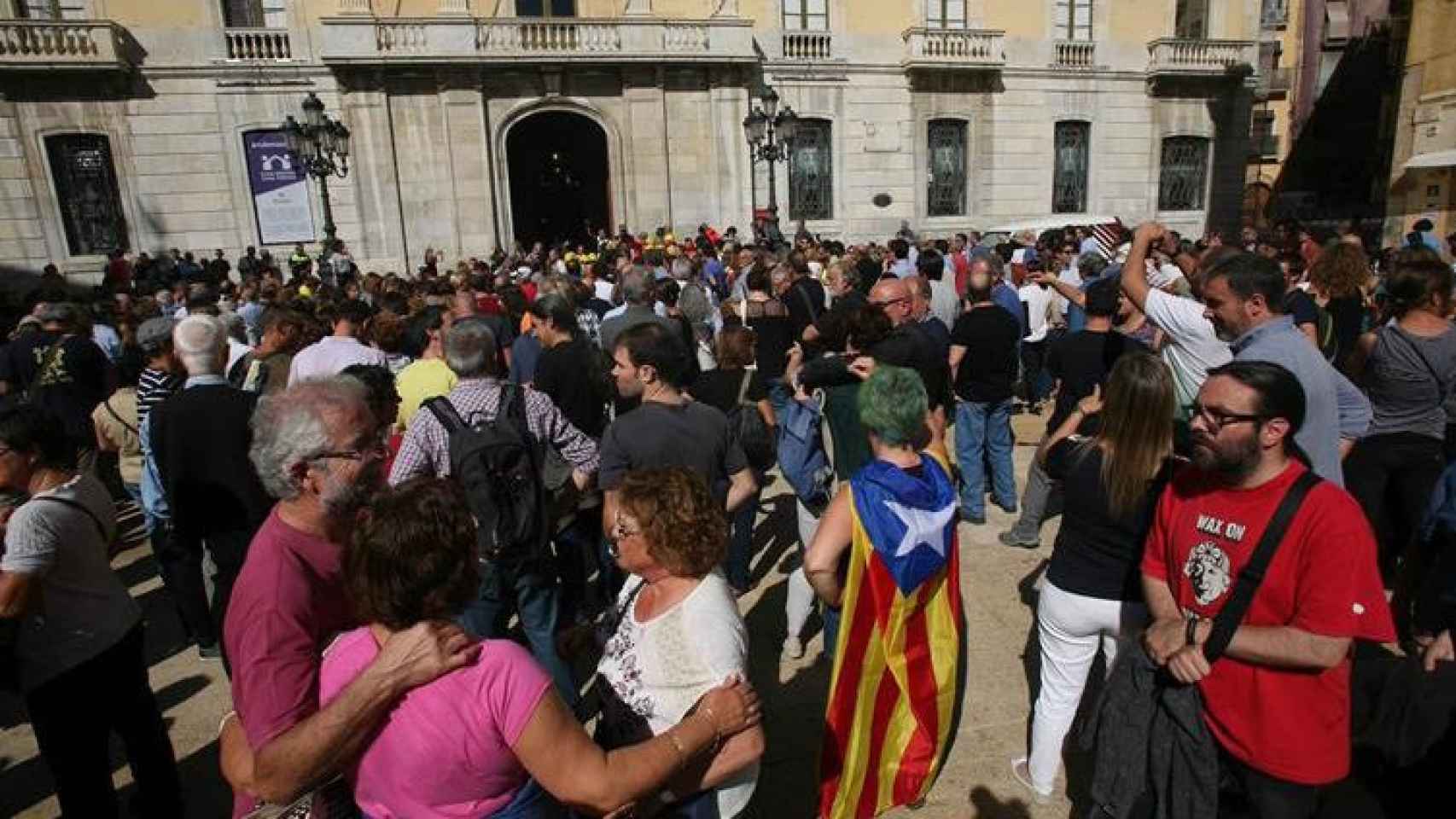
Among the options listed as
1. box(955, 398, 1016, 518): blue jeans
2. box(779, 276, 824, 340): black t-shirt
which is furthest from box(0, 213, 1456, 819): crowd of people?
box(779, 276, 824, 340): black t-shirt

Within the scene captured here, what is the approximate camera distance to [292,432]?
2.24 m

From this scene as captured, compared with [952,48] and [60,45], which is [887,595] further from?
[952,48]

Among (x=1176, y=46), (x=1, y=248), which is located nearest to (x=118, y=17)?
(x=1, y=248)

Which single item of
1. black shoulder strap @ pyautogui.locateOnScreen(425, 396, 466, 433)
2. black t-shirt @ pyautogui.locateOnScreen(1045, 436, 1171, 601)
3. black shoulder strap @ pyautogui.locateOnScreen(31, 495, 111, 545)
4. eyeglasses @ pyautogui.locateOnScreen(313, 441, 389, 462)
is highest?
eyeglasses @ pyautogui.locateOnScreen(313, 441, 389, 462)

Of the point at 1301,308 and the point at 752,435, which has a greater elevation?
the point at 1301,308

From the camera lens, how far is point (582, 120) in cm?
1955

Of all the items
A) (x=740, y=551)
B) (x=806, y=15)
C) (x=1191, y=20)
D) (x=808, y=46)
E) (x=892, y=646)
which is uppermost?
(x=1191, y=20)

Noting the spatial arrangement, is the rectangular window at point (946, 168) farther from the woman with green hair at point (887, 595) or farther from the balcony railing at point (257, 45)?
the woman with green hair at point (887, 595)

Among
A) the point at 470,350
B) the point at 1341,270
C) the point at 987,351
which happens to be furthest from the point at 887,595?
the point at 1341,270

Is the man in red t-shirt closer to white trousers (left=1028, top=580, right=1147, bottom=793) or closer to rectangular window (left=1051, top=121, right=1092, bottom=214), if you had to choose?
white trousers (left=1028, top=580, right=1147, bottom=793)

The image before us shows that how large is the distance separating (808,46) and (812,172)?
2.90m

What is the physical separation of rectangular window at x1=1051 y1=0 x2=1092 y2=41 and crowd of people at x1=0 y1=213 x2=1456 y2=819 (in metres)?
19.6

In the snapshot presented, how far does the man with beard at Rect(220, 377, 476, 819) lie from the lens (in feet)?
5.46

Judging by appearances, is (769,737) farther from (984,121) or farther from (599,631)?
(984,121)
